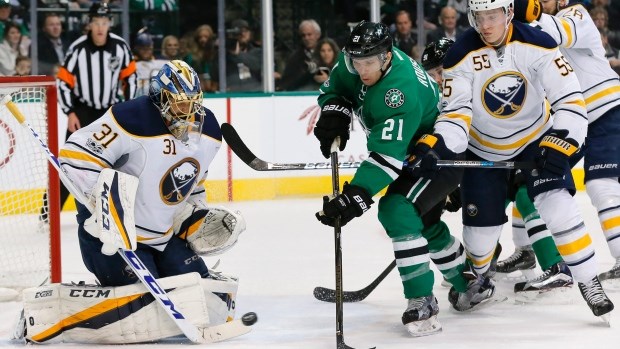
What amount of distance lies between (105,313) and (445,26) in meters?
5.10

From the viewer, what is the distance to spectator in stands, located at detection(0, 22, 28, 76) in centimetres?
708

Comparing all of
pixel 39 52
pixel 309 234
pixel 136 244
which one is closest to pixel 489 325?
pixel 136 244

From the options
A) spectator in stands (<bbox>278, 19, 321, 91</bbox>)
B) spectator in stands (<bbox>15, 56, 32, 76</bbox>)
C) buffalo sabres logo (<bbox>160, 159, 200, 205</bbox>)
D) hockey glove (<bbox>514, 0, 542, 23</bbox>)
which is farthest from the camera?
spectator in stands (<bbox>278, 19, 321, 91</bbox>)

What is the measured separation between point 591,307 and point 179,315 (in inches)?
51.4

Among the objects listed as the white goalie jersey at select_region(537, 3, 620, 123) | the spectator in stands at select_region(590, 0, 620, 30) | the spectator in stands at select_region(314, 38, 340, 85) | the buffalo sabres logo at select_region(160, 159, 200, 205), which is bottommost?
the buffalo sabres logo at select_region(160, 159, 200, 205)

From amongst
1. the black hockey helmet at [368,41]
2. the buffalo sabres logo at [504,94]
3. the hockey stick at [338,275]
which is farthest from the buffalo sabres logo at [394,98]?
the buffalo sabres logo at [504,94]

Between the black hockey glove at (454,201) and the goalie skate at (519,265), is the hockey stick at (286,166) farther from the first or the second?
the goalie skate at (519,265)

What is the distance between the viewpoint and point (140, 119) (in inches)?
137

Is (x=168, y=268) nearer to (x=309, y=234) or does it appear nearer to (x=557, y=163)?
(x=557, y=163)

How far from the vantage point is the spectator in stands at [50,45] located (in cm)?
719

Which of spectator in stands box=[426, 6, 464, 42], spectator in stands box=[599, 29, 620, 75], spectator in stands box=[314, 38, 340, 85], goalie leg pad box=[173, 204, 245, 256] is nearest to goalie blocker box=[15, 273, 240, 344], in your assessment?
goalie leg pad box=[173, 204, 245, 256]

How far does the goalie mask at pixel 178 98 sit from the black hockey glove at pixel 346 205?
49 centimetres

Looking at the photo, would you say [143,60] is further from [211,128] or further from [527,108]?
[527,108]

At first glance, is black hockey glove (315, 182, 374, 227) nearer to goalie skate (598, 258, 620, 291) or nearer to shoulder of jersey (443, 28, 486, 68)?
shoulder of jersey (443, 28, 486, 68)
